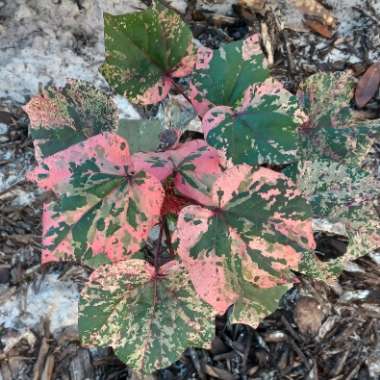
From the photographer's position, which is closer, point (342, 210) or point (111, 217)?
point (111, 217)

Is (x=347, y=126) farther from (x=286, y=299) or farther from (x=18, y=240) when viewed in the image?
(x=18, y=240)

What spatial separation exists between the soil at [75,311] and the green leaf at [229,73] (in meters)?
0.71

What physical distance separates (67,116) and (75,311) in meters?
0.64

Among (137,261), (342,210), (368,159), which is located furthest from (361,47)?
(137,261)

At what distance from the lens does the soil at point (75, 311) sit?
5.19 feet

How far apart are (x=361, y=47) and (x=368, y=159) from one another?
43 centimetres

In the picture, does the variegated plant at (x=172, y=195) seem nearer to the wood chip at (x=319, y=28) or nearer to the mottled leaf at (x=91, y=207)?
the mottled leaf at (x=91, y=207)

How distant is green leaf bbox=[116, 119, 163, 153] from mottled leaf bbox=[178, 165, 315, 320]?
1.16ft

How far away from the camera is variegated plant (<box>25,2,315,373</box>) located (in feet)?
3.11

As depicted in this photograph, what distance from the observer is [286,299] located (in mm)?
1675

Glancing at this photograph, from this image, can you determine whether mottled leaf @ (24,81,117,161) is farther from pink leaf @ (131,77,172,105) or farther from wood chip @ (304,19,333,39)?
wood chip @ (304,19,333,39)

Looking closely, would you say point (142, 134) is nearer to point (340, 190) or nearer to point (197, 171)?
point (197, 171)

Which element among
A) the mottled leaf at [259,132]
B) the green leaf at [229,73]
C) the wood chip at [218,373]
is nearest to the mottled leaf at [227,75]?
the green leaf at [229,73]

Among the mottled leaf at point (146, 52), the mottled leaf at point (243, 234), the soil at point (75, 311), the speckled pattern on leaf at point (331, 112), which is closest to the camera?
the mottled leaf at point (243, 234)
